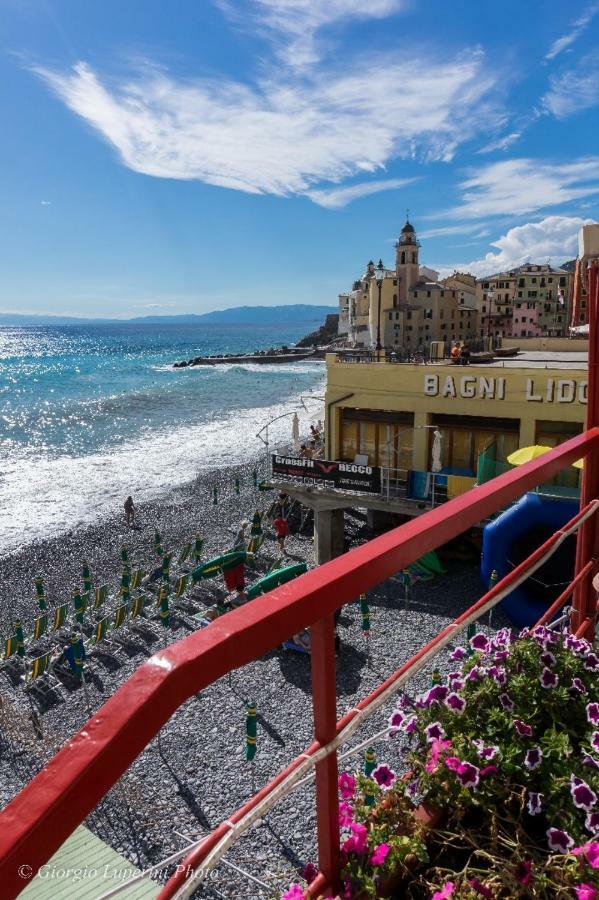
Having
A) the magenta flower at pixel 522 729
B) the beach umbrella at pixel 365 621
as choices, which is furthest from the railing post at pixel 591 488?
the beach umbrella at pixel 365 621

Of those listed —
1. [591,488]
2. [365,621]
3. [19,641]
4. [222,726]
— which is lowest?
[222,726]

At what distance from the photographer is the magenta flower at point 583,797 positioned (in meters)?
1.85

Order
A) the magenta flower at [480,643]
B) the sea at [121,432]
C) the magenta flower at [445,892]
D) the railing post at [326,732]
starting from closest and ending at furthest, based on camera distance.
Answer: the railing post at [326,732], the magenta flower at [445,892], the magenta flower at [480,643], the sea at [121,432]

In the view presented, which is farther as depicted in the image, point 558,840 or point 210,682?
point 558,840

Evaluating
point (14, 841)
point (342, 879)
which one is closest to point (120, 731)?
point (14, 841)

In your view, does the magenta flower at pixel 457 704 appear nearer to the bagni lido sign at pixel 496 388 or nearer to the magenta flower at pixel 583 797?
the magenta flower at pixel 583 797

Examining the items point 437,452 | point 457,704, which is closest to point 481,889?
point 457,704

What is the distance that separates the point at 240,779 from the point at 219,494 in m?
19.5

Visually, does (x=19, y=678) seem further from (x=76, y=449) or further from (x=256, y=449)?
(x=76, y=449)

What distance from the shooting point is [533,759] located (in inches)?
79.4

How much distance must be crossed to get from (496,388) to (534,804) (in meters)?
14.4

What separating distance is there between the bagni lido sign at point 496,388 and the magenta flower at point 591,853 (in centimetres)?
1355

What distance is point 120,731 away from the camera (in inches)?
34.0

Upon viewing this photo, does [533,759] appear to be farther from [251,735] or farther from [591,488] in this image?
[251,735]
